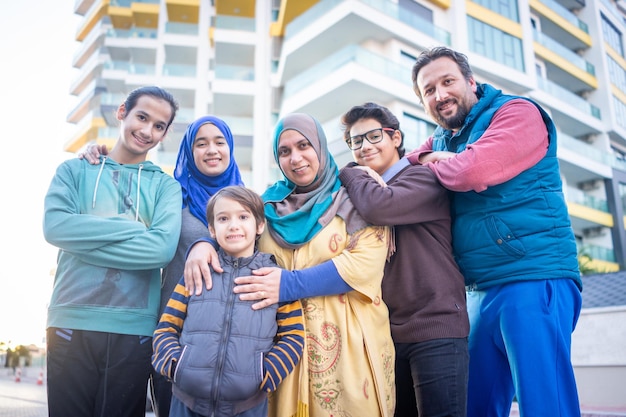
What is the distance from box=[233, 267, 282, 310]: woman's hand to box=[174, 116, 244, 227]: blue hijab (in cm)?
80

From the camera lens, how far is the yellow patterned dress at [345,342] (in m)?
2.20

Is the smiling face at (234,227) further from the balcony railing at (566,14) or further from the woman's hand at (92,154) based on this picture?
the balcony railing at (566,14)

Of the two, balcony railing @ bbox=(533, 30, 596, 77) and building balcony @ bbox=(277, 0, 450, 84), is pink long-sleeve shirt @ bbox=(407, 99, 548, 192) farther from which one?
balcony railing @ bbox=(533, 30, 596, 77)

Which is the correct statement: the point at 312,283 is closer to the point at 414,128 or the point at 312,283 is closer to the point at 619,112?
the point at 414,128

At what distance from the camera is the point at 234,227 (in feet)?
7.63

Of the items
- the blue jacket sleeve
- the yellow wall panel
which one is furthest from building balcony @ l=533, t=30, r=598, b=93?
the blue jacket sleeve

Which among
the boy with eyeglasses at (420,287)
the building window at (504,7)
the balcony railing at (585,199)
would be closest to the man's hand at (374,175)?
the boy with eyeglasses at (420,287)

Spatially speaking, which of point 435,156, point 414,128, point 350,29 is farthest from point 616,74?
point 435,156

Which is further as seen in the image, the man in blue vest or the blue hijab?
the blue hijab

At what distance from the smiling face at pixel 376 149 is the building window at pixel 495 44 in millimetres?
17763

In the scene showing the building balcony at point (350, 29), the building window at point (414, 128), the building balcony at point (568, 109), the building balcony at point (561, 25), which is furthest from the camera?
the building balcony at point (561, 25)

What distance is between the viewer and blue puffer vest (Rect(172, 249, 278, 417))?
1998mm

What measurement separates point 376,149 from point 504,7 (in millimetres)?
21548

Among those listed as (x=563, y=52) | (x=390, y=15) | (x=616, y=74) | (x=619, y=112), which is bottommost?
(x=390, y=15)
